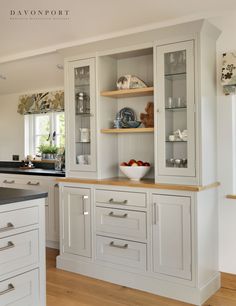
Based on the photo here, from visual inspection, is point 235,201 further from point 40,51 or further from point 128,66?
point 40,51

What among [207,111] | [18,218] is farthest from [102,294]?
[207,111]

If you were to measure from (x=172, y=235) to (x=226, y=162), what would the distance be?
791mm

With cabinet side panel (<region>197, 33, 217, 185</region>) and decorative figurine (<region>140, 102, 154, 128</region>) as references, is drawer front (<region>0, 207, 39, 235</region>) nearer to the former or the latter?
cabinet side panel (<region>197, 33, 217, 185</region>)

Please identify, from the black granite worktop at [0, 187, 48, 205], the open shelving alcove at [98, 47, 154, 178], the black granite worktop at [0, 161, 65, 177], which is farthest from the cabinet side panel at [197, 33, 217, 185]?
the black granite worktop at [0, 161, 65, 177]

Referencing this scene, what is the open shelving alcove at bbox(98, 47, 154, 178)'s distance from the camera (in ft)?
11.2

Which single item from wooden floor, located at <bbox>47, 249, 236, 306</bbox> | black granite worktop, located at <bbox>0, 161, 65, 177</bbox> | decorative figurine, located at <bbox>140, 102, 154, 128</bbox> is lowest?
wooden floor, located at <bbox>47, 249, 236, 306</bbox>

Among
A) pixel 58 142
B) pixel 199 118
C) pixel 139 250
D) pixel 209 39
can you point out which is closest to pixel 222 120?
pixel 199 118

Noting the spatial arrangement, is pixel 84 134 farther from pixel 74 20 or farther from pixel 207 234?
pixel 207 234

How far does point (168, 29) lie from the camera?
291 centimetres

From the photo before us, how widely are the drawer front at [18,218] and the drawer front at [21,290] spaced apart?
301 mm

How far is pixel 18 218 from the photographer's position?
2193 mm

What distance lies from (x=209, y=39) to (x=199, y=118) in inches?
26.7

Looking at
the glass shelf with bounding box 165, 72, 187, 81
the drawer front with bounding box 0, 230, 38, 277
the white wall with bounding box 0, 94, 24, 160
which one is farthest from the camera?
the white wall with bounding box 0, 94, 24, 160

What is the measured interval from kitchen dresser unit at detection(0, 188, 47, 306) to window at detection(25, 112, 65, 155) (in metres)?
2.62
